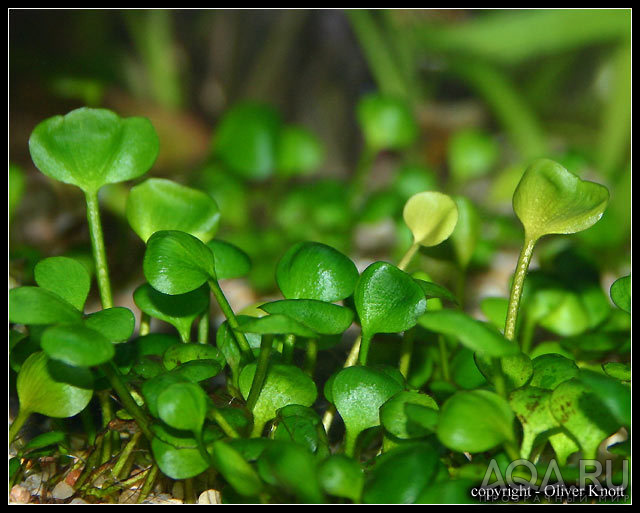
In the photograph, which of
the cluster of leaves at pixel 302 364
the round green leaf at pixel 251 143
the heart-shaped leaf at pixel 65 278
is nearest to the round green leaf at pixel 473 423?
the cluster of leaves at pixel 302 364

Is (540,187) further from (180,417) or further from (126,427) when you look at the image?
(126,427)

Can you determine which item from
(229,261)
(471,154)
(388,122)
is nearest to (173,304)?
(229,261)

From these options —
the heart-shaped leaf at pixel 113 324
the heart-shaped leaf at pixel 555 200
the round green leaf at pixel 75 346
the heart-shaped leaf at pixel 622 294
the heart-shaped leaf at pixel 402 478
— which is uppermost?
the heart-shaped leaf at pixel 555 200

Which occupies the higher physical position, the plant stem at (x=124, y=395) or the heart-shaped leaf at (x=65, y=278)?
the heart-shaped leaf at (x=65, y=278)

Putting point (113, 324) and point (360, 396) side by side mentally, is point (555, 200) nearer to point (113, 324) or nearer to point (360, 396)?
point (360, 396)

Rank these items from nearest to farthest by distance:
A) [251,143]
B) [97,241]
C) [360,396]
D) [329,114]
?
[360,396] → [97,241] → [251,143] → [329,114]

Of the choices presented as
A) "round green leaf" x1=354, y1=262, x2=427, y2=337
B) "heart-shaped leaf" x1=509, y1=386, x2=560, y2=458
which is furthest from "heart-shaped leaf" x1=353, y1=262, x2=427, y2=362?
"heart-shaped leaf" x1=509, y1=386, x2=560, y2=458

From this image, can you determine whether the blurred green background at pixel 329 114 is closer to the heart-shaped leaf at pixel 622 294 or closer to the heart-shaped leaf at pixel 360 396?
the heart-shaped leaf at pixel 622 294
